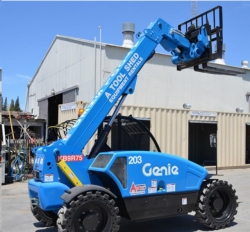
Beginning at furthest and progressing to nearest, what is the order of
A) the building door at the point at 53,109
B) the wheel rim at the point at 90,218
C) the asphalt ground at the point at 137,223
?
the building door at the point at 53,109 < the asphalt ground at the point at 137,223 < the wheel rim at the point at 90,218

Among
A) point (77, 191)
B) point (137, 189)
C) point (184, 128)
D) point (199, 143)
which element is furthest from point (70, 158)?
point (199, 143)

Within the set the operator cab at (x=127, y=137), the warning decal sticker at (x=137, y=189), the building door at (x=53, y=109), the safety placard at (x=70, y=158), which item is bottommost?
the warning decal sticker at (x=137, y=189)

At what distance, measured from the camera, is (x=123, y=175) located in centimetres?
592

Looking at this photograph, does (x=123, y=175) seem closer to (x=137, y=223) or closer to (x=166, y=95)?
(x=137, y=223)

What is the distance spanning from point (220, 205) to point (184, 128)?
10109 mm

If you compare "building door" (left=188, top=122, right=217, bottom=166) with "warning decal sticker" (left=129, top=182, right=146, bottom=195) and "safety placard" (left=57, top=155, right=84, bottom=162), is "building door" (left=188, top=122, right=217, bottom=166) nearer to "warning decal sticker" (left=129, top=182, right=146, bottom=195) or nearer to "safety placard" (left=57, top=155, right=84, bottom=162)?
"warning decal sticker" (left=129, top=182, right=146, bottom=195)

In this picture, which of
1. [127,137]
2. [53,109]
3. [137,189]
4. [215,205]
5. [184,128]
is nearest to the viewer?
[137,189]

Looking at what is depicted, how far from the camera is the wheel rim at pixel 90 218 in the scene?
551cm

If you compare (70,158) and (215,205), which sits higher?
(70,158)

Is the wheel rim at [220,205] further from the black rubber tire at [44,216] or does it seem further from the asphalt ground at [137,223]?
the black rubber tire at [44,216]

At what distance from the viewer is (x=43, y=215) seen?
6.66 m

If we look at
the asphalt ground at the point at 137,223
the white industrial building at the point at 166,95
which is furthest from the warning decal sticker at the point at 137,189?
the white industrial building at the point at 166,95

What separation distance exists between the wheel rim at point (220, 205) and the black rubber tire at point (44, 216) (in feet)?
9.92

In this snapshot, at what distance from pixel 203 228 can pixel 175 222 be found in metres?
0.68
